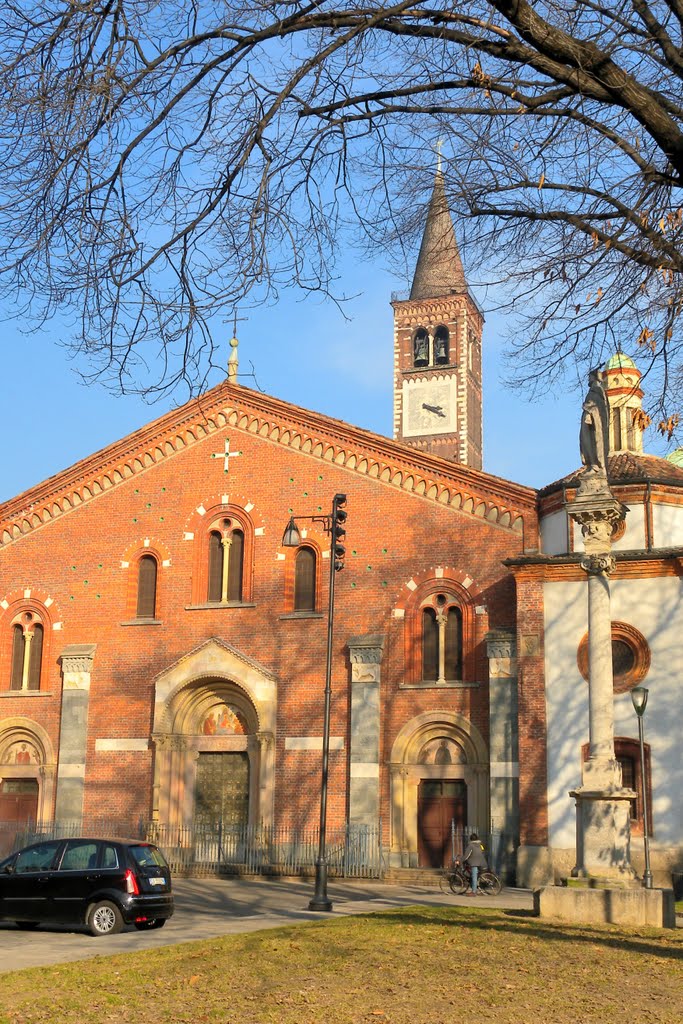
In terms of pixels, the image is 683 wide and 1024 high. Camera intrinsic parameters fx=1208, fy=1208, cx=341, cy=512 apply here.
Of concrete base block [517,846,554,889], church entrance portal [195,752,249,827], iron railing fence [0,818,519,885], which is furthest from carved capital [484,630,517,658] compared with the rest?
church entrance portal [195,752,249,827]

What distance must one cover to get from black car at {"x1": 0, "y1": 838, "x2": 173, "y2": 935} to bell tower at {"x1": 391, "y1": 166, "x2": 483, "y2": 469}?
4492 centimetres

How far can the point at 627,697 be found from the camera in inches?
1046

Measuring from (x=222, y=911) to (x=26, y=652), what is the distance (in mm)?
13915

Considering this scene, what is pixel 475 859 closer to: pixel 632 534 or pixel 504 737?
pixel 504 737

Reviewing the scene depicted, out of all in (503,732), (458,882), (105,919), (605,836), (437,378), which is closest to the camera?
(605,836)

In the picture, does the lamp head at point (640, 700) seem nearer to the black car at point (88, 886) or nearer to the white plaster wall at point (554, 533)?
the white plaster wall at point (554, 533)

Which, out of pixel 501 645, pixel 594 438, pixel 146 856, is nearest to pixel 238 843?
pixel 501 645

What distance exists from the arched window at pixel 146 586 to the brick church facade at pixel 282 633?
0.17ft

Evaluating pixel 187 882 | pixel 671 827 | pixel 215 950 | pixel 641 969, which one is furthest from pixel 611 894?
→ pixel 187 882

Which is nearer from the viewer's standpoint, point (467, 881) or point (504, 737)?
point (467, 881)

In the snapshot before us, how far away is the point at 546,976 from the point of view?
11789mm

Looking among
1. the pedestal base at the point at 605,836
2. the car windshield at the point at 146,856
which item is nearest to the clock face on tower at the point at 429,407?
the car windshield at the point at 146,856

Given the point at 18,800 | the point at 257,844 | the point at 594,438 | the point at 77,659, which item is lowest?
the point at 257,844

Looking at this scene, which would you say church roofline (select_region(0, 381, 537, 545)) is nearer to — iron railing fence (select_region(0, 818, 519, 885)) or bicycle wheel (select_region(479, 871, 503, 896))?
iron railing fence (select_region(0, 818, 519, 885))
